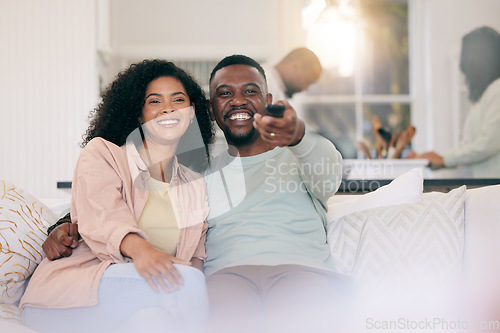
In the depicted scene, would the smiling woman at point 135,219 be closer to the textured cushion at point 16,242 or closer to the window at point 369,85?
the textured cushion at point 16,242

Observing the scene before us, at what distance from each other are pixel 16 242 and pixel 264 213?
0.60 m

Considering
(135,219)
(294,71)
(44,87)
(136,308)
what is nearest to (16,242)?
(135,219)

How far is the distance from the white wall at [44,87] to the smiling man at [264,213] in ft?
6.21

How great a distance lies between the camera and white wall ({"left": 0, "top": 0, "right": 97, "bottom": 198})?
3090 millimetres

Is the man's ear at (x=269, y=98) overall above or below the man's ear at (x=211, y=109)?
above

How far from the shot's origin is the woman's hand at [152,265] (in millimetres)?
989

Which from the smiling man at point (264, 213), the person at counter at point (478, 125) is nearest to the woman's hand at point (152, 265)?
the smiling man at point (264, 213)

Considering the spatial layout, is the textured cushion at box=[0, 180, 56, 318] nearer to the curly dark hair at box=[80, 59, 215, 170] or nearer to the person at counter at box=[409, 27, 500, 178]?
the curly dark hair at box=[80, 59, 215, 170]

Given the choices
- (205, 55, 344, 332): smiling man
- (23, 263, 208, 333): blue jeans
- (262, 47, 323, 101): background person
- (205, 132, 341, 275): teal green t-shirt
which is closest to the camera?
(23, 263, 208, 333): blue jeans

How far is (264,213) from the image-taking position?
4.36 feet

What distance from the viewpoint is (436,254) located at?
4.45 feet

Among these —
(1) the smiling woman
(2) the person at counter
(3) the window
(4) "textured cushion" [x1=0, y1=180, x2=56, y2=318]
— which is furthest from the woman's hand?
(3) the window

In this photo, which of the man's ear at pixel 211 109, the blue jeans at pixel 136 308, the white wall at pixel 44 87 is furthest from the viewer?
the white wall at pixel 44 87

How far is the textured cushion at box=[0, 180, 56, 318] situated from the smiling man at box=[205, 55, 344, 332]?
16.6 inches
